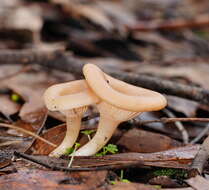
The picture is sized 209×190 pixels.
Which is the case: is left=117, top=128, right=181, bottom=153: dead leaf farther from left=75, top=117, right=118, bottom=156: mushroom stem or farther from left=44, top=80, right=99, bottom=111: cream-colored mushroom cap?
left=44, top=80, right=99, bottom=111: cream-colored mushroom cap

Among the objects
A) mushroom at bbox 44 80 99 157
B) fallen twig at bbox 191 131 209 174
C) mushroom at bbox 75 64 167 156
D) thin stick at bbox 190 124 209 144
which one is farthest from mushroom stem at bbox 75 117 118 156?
thin stick at bbox 190 124 209 144

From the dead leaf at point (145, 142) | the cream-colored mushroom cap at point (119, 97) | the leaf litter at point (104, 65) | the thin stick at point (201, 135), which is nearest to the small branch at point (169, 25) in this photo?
the leaf litter at point (104, 65)

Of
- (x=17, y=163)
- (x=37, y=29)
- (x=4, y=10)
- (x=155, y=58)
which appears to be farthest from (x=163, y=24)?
(x=17, y=163)

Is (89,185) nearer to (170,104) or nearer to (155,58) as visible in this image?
(170,104)

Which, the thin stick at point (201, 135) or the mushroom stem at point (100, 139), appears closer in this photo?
the mushroom stem at point (100, 139)

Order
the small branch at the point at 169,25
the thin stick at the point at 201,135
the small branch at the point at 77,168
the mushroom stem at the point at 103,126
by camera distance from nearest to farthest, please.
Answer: the small branch at the point at 77,168 < the mushroom stem at the point at 103,126 < the thin stick at the point at 201,135 < the small branch at the point at 169,25

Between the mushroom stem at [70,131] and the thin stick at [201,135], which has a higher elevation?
the mushroom stem at [70,131]

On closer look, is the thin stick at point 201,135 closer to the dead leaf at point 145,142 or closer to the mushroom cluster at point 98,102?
the dead leaf at point 145,142

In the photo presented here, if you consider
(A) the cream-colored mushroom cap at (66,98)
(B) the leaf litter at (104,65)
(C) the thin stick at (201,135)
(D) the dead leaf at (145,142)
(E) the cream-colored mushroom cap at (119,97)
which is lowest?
(C) the thin stick at (201,135)
